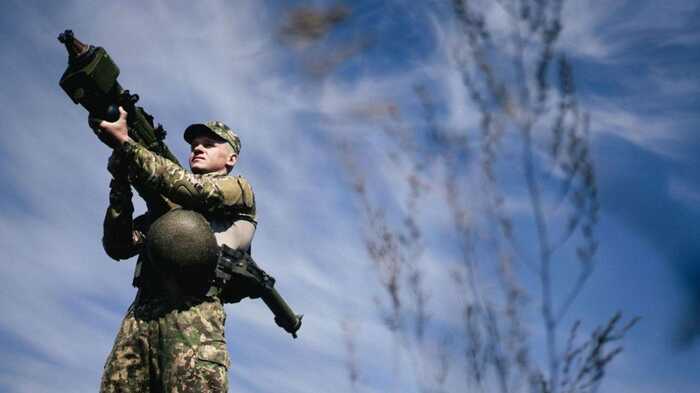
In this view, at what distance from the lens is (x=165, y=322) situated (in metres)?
4.74

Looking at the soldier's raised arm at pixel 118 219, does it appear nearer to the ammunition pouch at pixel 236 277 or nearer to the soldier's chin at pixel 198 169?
the soldier's chin at pixel 198 169

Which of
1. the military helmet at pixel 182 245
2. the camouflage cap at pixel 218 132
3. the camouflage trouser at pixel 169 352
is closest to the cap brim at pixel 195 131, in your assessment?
the camouflage cap at pixel 218 132

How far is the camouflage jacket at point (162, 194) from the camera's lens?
15.6 ft

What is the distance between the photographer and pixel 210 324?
4840 millimetres

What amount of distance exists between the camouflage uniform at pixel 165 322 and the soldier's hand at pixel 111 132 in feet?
0.33

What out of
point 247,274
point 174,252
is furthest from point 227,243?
point 174,252

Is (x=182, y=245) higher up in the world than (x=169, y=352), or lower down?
higher up

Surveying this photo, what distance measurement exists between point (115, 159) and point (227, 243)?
1104 millimetres

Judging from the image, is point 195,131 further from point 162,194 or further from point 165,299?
point 165,299

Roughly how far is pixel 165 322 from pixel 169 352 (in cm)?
23

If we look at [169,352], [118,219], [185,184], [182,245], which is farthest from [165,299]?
[185,184]

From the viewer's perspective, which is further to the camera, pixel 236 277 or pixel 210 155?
pixel 210 155

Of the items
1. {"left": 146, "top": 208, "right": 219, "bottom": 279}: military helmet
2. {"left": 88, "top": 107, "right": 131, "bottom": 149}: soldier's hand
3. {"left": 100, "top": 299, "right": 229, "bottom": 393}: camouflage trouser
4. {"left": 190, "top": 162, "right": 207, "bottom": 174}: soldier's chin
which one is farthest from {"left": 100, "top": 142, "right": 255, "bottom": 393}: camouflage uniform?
{"left": 190, "top": 162, "right": 207, "bottom": 174}: soldier's chin

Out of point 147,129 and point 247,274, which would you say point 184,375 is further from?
point 147,129
